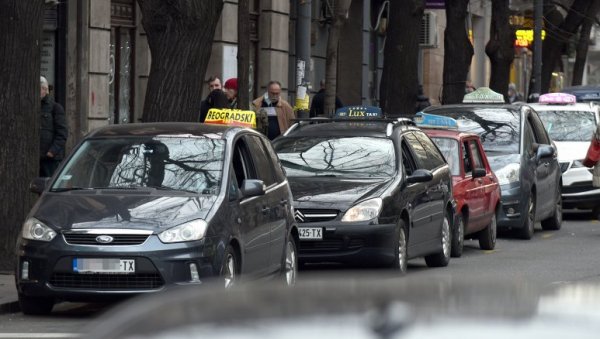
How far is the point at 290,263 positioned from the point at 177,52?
424 centimetres

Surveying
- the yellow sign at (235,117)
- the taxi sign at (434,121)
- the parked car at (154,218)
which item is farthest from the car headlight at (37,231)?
the taxi sign at (434,121)

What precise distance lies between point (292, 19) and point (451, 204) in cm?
1726

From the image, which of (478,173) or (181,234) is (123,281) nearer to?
(181,234)

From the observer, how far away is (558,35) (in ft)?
139

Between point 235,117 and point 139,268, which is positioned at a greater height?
point 235,117

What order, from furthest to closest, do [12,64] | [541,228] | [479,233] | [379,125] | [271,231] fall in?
[541,228]
[479,233]
[379,125]
[12,64]
[271,231]

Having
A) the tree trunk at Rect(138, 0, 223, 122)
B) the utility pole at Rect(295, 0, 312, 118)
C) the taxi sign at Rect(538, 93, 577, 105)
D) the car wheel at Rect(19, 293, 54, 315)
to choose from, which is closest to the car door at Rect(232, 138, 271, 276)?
the car wheel at Rect(19, 293, 54, 315)

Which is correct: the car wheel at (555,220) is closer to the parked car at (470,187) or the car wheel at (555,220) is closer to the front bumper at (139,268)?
the parked car at (470,187)

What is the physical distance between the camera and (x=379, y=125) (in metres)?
15.1

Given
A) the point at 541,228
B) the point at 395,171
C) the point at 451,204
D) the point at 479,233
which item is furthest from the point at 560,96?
the point at 395,171

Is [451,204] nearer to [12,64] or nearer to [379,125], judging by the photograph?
[379,125]

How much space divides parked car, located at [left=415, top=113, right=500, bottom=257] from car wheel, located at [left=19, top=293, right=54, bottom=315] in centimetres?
625

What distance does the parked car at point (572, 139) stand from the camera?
22.7 meters

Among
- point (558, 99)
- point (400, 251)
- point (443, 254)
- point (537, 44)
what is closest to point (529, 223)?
point (443, 254)
